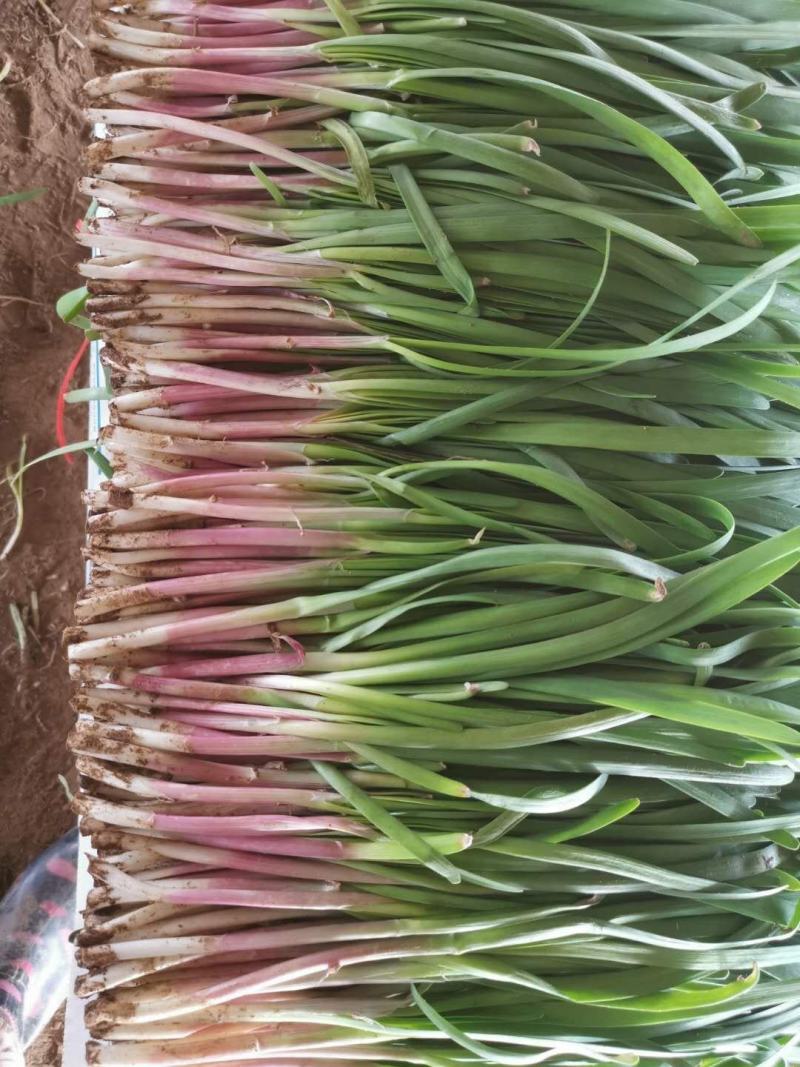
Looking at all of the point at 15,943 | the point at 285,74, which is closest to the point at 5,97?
the point at 285,74

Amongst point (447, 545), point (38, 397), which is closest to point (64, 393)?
point (38, 397)

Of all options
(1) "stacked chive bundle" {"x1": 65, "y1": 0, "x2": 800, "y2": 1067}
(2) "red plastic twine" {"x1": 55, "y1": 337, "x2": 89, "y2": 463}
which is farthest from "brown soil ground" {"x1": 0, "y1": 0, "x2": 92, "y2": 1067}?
(1) "stacked chive bundle" {"x1": 65, "y1": 0, "x2": 800, "y2": 1067}

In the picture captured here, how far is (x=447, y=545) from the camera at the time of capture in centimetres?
95

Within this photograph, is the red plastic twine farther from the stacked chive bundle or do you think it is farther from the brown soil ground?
the stacked chive bundle

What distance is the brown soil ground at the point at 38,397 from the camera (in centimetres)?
163

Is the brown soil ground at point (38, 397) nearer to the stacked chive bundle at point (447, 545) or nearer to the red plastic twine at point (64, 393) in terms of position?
the red plastic twine at point (64, 393)

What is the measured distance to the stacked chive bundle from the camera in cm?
92

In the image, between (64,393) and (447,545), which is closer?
(447,545)

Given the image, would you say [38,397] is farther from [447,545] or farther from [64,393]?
[447,545]

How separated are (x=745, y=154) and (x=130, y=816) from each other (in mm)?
1162

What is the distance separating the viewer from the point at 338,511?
99 centimetres

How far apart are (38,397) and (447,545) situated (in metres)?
1.18

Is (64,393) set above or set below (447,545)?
below

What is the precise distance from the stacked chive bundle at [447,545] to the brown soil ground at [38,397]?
2.25 ft
